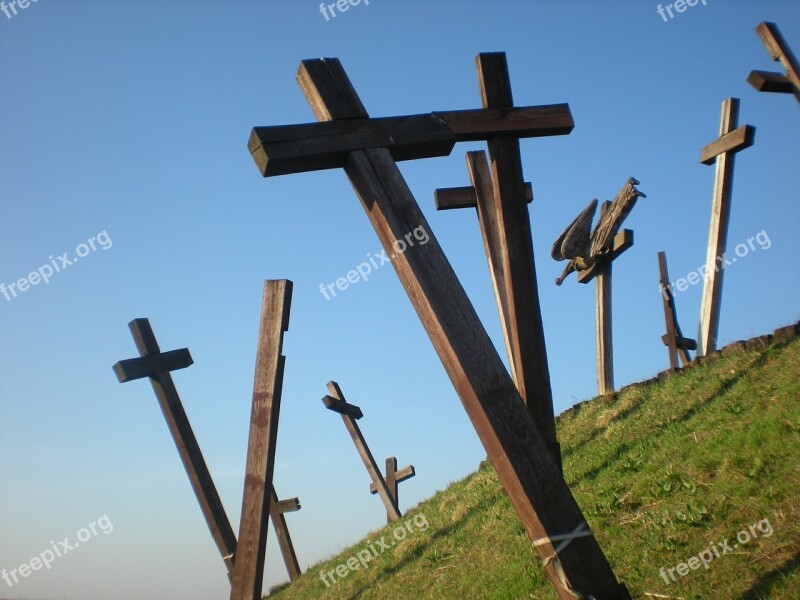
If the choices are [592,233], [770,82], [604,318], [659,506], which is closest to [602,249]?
[592,233]

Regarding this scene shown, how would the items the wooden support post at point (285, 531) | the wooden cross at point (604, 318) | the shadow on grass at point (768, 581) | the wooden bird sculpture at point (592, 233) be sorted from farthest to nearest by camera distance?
the wooden support post at point (285, 531) → the wooden cross at point (604, 318) → the wooden bird sculpture at point (592, 233) → the shadow on grass at point (768, 581)

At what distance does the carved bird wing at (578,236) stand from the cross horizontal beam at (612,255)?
0.88 ft

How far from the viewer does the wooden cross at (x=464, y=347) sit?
15.1 ft

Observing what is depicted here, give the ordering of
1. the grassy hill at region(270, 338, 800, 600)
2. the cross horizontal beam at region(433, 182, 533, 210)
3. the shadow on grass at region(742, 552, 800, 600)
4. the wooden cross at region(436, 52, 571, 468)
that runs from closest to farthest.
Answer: the shadow on grass at region(742, 552, 800, 600) < the wooden cross at region(436, 52, 571, 468) < the grassy hill at region(270, 338, 800, 600) < the cross horizontal beam at region(433, 182, 533, 210)

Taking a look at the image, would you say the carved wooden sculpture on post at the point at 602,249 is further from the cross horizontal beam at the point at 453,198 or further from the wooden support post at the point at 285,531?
the wooden support post at the point at 285,531

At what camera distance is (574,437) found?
423 inches

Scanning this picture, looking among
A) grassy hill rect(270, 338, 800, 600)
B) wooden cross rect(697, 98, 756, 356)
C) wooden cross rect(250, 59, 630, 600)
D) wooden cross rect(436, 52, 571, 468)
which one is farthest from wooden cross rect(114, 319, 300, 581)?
wooden cross rect(697, 98, 756, 356)

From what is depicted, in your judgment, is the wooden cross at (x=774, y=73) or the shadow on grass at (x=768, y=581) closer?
the shadow on grass at (x=768, y=581)

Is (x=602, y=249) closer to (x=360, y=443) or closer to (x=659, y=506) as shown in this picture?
(x=659, y=506)

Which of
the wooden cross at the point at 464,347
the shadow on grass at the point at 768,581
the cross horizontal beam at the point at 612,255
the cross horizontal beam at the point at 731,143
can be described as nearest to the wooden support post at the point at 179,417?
the wooden cross at the point at 464,347

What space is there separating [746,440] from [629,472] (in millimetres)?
1210

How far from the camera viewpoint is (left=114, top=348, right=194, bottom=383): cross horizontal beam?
9766 millimetres

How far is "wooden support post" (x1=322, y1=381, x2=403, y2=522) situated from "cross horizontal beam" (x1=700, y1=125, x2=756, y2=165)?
779 cm

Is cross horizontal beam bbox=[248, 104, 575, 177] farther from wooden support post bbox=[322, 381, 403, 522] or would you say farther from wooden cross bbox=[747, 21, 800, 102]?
wooden support post bbox=[322, 381, 403, 522]
